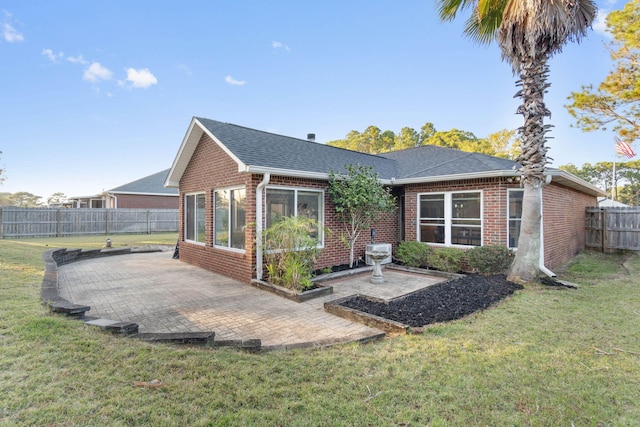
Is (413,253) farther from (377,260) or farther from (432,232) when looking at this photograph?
(377,260)

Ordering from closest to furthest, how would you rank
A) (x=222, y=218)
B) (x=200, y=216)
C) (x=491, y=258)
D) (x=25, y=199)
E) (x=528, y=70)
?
(x=528, y=70) < (x=491, y=258) < (x=222, y=218) < (x=200, y=216) < (x=25, y=199)

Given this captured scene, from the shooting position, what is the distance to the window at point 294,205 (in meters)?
7.90

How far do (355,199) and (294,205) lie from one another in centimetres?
169

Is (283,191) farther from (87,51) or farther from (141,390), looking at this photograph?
(87,51)

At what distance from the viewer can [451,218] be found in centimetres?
928

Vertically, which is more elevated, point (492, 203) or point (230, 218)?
point (492, 203)

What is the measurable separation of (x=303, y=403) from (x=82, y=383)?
2.05 m

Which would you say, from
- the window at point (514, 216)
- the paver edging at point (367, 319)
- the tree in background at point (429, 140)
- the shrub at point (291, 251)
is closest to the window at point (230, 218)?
the shrub at point (291, 251)

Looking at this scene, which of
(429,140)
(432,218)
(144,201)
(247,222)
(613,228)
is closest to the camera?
(247,222)

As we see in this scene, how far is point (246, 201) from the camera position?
7.60 m

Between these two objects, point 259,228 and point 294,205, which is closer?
point 259,228

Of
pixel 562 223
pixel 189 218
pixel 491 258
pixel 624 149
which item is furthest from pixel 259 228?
pixel 624 149

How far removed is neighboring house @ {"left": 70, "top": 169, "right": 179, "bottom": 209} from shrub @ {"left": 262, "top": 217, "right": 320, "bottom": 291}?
974 inches

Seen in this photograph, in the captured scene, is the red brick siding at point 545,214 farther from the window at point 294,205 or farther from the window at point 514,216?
the window at point 294,205
